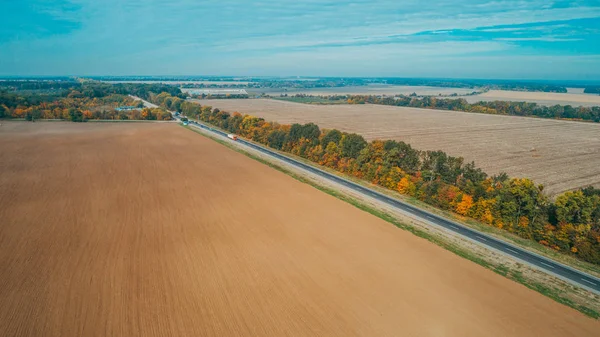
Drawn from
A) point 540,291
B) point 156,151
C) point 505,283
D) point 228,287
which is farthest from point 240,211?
point 156,151

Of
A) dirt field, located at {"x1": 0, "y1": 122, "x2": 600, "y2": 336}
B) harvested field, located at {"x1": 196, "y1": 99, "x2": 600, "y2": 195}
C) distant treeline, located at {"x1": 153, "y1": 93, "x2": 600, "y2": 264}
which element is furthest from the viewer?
harvested field, located at {"x1": 196, "y1": 99, "x2": 600, "y2": 195}

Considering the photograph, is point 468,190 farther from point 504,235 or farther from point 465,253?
point 465,253

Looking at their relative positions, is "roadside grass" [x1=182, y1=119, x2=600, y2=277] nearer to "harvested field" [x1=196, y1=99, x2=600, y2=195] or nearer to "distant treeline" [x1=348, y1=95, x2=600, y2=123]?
"harvested field" [x1=196, y1=99, x2=600, y2=195]

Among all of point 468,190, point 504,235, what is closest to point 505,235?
point 504,235

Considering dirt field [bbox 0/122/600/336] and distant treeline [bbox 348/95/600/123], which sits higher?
distant treeline [bbox 348/95/600/123]

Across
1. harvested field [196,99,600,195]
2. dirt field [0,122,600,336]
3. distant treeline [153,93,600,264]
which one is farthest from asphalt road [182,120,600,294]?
harvested field [196,99,600,195]

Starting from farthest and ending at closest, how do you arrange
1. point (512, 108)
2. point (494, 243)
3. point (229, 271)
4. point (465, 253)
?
point (512, 108)
point (494, 243)
point (465, 253)
point (229, 271)

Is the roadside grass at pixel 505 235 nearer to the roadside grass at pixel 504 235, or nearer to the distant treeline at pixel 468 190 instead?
the roadside grass at pixel 504 235
